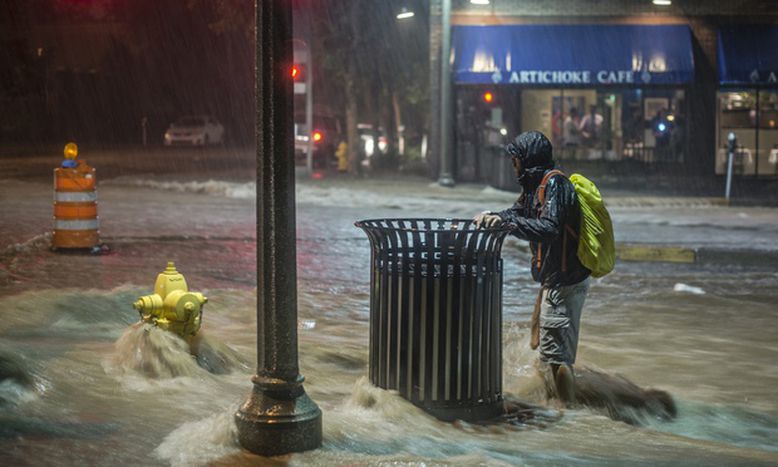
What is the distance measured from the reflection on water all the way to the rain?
25mm

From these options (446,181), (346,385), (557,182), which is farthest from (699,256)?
(446,181)

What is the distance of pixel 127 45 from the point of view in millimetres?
62719

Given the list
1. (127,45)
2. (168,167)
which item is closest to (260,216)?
(168,167)

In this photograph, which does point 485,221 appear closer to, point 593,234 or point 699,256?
point 593,234

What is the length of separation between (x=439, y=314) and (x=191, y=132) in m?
46.4

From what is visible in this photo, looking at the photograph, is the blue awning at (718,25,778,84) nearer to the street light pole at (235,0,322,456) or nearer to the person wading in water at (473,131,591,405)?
the person wading in water at (473,131,591,405)

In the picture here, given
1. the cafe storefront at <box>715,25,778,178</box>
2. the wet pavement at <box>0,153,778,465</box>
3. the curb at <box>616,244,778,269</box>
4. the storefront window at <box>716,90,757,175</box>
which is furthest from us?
the storefront window at <box>716,90,757,175</box>

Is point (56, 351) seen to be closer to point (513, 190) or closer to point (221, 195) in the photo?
point (221, 195)

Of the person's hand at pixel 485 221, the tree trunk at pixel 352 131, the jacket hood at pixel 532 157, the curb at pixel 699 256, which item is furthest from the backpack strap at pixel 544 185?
the tree trunk at pixel 352 131

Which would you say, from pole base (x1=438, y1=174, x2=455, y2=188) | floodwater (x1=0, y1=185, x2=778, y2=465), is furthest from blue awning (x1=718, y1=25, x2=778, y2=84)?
floodwater (x1=0, y1=185, x2=778, y2=465)

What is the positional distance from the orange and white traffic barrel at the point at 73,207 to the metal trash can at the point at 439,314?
7.99 m

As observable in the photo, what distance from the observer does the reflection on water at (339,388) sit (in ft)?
20.2

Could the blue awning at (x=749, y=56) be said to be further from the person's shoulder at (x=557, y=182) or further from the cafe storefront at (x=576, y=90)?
the person's shoulder at (x=557, y=182)

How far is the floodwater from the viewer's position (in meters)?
6.14
